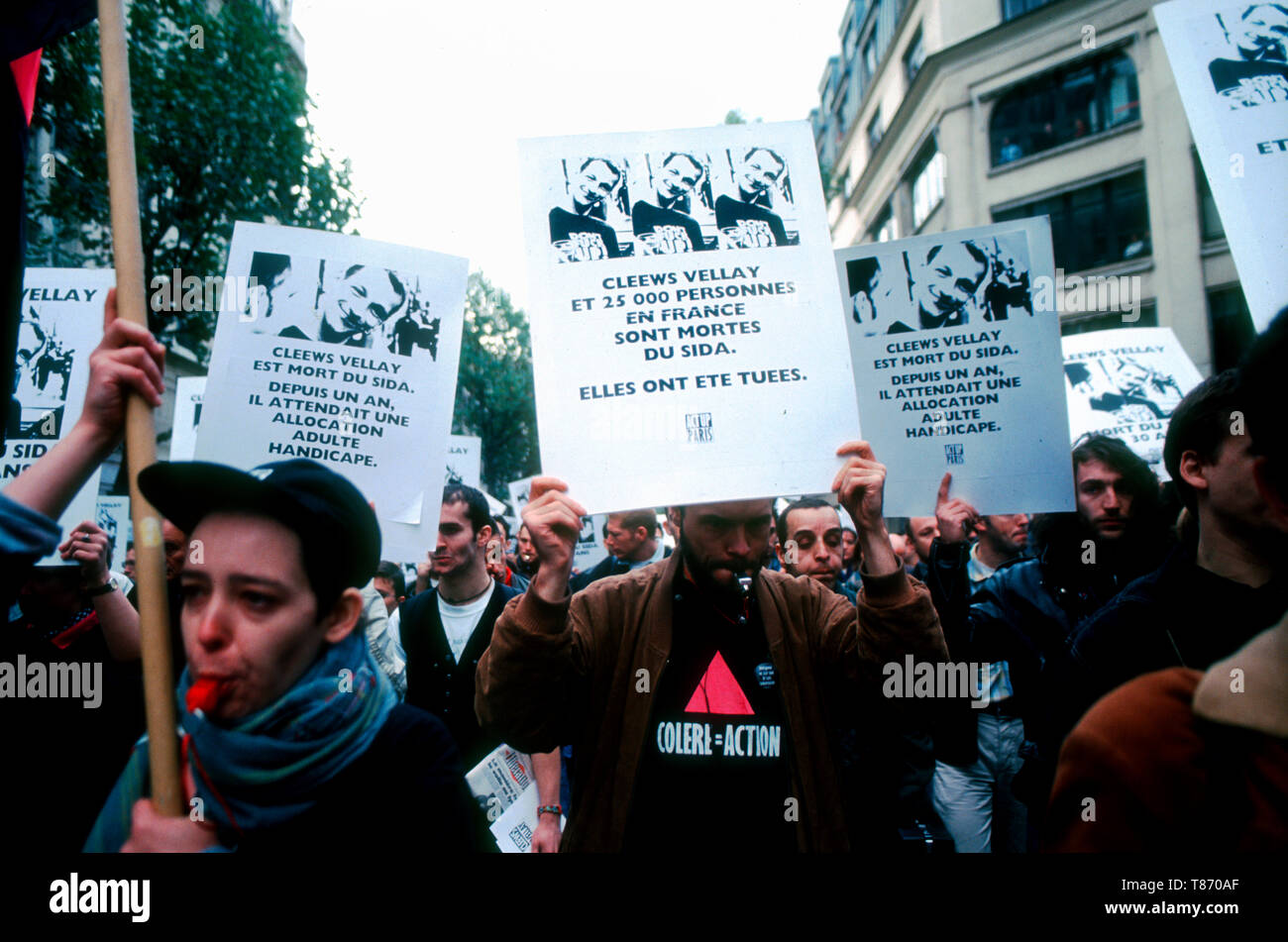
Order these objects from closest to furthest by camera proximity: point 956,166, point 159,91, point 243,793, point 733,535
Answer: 1. point 243,793
2. point 733,535
3. point 159,91
4. point 956,166

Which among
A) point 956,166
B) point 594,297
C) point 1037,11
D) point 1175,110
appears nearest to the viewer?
point 594,297

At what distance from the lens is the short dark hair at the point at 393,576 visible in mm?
6488

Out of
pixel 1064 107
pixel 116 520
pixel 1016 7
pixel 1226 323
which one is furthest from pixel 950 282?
pixel 1016 7

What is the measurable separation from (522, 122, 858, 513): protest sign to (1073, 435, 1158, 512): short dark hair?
1702mm

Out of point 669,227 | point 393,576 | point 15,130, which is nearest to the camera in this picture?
point 15,130

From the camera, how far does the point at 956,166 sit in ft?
67.2

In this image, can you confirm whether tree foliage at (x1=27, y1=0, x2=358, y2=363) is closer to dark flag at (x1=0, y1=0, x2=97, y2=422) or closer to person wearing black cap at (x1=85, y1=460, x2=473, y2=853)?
dark flag at (x1=0, y1=0, x2=97, y2=422)

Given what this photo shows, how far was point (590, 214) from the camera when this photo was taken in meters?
2.18

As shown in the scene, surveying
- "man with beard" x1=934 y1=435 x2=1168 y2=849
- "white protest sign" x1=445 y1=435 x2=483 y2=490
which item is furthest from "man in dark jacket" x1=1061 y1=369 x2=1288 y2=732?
"white protest sign" x1=445 y1=435 x2=483 y2=490

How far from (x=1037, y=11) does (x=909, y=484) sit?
2055 centimetres

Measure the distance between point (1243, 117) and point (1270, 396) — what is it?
1264mm

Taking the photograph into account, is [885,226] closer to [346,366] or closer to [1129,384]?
[1129,384]

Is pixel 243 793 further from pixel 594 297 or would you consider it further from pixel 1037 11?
pixel 1037 11
